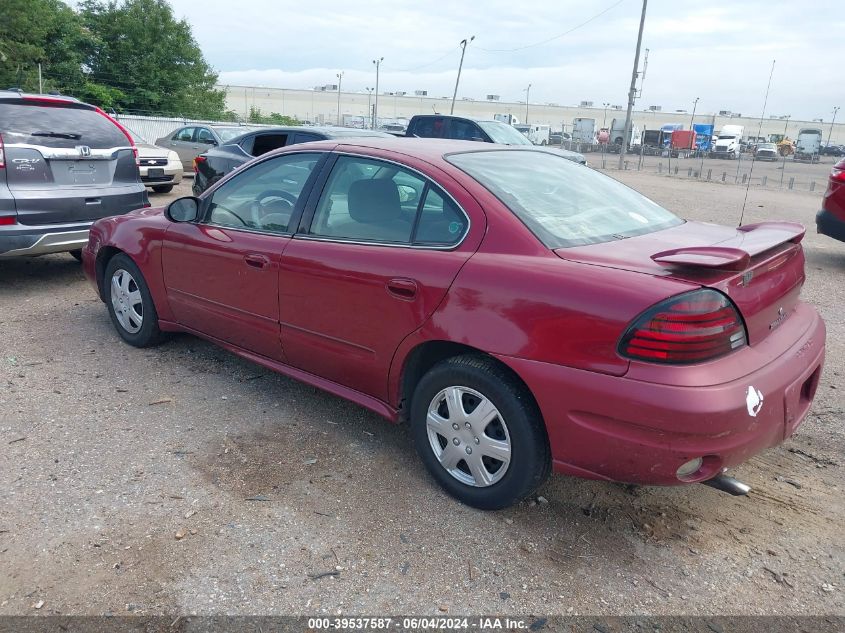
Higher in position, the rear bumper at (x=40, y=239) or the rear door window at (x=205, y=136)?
the rear door window at (x=205, y=136)

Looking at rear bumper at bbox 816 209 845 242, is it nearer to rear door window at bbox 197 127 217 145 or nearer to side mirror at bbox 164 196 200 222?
side mirror at bbox 164 196 200 222

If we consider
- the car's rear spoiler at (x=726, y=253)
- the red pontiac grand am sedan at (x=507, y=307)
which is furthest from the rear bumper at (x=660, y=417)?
the car's rear spoiler at (x=726, y=253)

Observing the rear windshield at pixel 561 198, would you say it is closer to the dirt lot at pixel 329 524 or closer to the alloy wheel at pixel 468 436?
the alloy wheel at pixel 468 436

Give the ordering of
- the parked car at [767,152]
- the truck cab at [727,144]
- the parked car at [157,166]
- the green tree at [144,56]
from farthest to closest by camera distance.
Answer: the parked car at [767,152], the truck cab at [727,144], the green tree at [144,56], the parked car at [157,166]

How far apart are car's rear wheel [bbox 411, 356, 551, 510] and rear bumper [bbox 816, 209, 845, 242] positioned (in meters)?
7.28

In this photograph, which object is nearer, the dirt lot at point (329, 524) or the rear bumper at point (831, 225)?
the dirt lot at point (329, 524)

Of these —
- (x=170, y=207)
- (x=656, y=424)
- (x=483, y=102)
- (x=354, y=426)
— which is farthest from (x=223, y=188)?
(x=483, y=102)

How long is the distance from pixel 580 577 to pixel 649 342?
3.17ft

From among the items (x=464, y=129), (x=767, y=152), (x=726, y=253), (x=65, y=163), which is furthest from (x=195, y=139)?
(x=767, y=152)

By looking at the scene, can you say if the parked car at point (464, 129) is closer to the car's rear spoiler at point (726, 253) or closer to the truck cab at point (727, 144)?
the car's rear spoiler at point (726, 253)

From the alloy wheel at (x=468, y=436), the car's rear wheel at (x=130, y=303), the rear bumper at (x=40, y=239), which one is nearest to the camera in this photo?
the alloy wheel at (x=468, y=436)

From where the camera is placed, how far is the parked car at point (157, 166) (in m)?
11.4

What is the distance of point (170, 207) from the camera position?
172 inches

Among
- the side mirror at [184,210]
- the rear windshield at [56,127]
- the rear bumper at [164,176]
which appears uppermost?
the rear windshield at [56,127]
